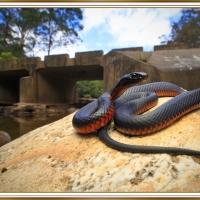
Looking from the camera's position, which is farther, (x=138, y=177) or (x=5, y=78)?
(x=5, y=78)

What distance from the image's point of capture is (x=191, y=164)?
0.93m

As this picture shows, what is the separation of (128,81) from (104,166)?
0.76m

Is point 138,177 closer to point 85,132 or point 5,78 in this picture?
point 85,132

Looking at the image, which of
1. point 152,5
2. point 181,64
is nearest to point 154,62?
point 181,64

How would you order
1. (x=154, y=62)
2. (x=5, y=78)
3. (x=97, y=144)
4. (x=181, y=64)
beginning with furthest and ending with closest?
(x=5, y=78) → (x=154, y=62) → (x=181, y=64) → (x=97, y=144)

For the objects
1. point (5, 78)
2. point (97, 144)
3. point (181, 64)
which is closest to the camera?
point (97, 144)

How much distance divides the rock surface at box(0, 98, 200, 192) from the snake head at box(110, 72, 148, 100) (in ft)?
1.13

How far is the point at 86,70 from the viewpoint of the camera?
8.30 m

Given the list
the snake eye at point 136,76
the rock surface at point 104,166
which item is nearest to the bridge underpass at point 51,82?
the snake eye at point 136,76

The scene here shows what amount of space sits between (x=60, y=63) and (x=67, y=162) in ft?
22.4

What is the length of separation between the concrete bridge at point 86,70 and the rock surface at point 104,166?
240cm

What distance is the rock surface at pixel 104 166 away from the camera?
883 mm

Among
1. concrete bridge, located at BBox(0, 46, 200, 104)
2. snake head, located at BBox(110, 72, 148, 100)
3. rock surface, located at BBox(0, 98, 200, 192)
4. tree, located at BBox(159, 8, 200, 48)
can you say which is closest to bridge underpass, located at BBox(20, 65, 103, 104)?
concrete bridge, located at BBox(0, 46, 200, 104)

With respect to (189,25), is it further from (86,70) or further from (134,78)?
(86,70)
